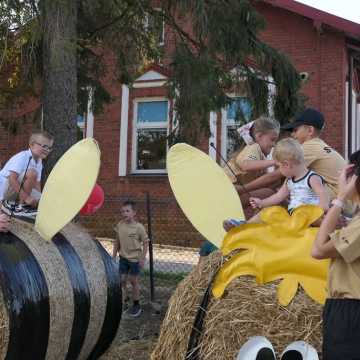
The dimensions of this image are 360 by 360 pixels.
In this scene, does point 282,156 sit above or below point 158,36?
below

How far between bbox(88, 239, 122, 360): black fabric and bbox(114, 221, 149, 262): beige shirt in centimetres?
291

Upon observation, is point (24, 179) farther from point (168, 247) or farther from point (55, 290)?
point (168, 247)

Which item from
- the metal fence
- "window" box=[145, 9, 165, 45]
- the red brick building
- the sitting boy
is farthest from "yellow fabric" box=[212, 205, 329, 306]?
the red brick building

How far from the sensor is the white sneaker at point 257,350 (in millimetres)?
3033

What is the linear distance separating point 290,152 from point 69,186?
157cm

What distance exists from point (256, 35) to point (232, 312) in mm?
4658

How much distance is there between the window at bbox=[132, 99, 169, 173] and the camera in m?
15.8

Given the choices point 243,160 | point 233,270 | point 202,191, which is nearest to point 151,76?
point 243,160

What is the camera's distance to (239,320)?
3338mm

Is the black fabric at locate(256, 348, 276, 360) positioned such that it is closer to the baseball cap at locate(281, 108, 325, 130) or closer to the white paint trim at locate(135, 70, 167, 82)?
the baseball cap at locate(281, 108, 325, 130)

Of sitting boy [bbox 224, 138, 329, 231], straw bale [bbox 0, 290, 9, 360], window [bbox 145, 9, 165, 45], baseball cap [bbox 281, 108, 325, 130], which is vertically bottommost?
straw bale [bbox 0, 290, 9, 360]

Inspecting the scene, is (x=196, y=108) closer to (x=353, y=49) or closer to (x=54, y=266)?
(x=54, y=266)

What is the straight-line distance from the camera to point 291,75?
756cm

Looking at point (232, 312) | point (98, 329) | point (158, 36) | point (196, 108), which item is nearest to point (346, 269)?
point (232, 312)
